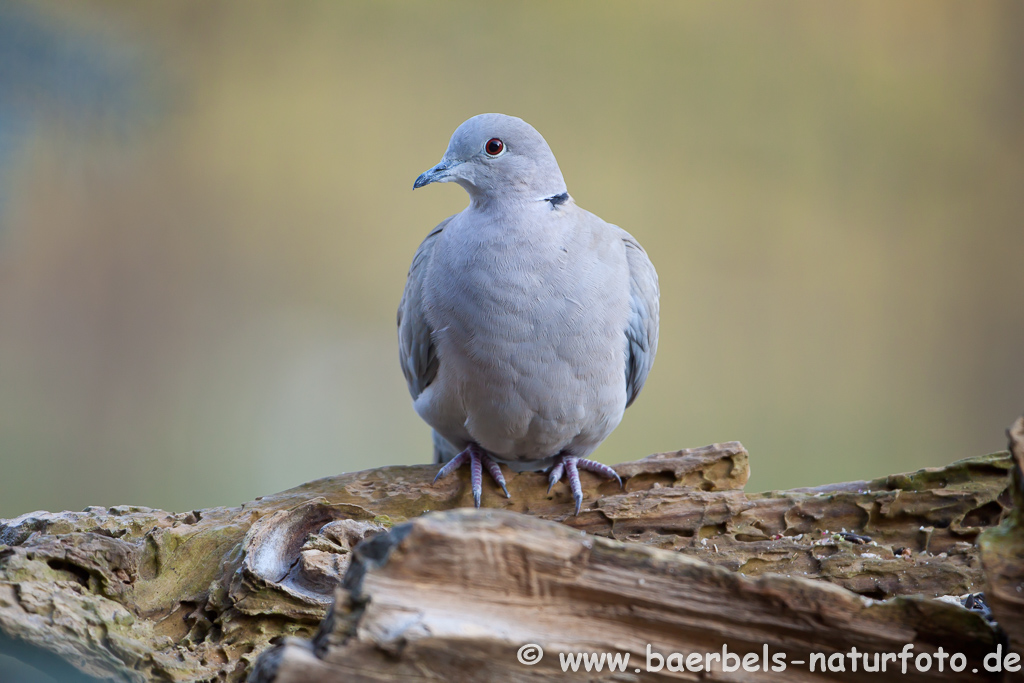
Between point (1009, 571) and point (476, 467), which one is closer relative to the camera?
point (1009, 571)

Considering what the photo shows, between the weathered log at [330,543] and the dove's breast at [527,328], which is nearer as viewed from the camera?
the weathered log at [330,543]

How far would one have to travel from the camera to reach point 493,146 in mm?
2039

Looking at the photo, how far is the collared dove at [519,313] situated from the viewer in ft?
6.34

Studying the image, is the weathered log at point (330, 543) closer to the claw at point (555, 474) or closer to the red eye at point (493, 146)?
the claw at point (555, 474)

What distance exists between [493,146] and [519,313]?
0.46 metres

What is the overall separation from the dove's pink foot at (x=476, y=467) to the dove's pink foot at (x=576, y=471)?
0.46ft

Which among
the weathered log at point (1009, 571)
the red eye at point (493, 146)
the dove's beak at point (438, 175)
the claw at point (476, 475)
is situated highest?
the red eye at point (493, 146)

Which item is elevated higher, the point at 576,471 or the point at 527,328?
the point at 527,328

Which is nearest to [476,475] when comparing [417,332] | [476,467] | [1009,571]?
[476,467]

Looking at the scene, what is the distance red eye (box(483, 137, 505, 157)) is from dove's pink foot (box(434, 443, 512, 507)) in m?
0.79

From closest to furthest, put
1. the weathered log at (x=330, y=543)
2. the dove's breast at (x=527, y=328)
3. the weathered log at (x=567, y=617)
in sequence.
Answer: the weathered log at (x=567, y=617) < the weathered log at (x=330, y=543) < the dove's breast at (x=527, y=328)

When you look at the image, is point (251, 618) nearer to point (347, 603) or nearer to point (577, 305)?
point (347, 603)

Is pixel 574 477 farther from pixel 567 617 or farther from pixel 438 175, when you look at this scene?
pixel 567 617

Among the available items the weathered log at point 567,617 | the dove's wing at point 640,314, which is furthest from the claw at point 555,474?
the weathered log at point 567,617
